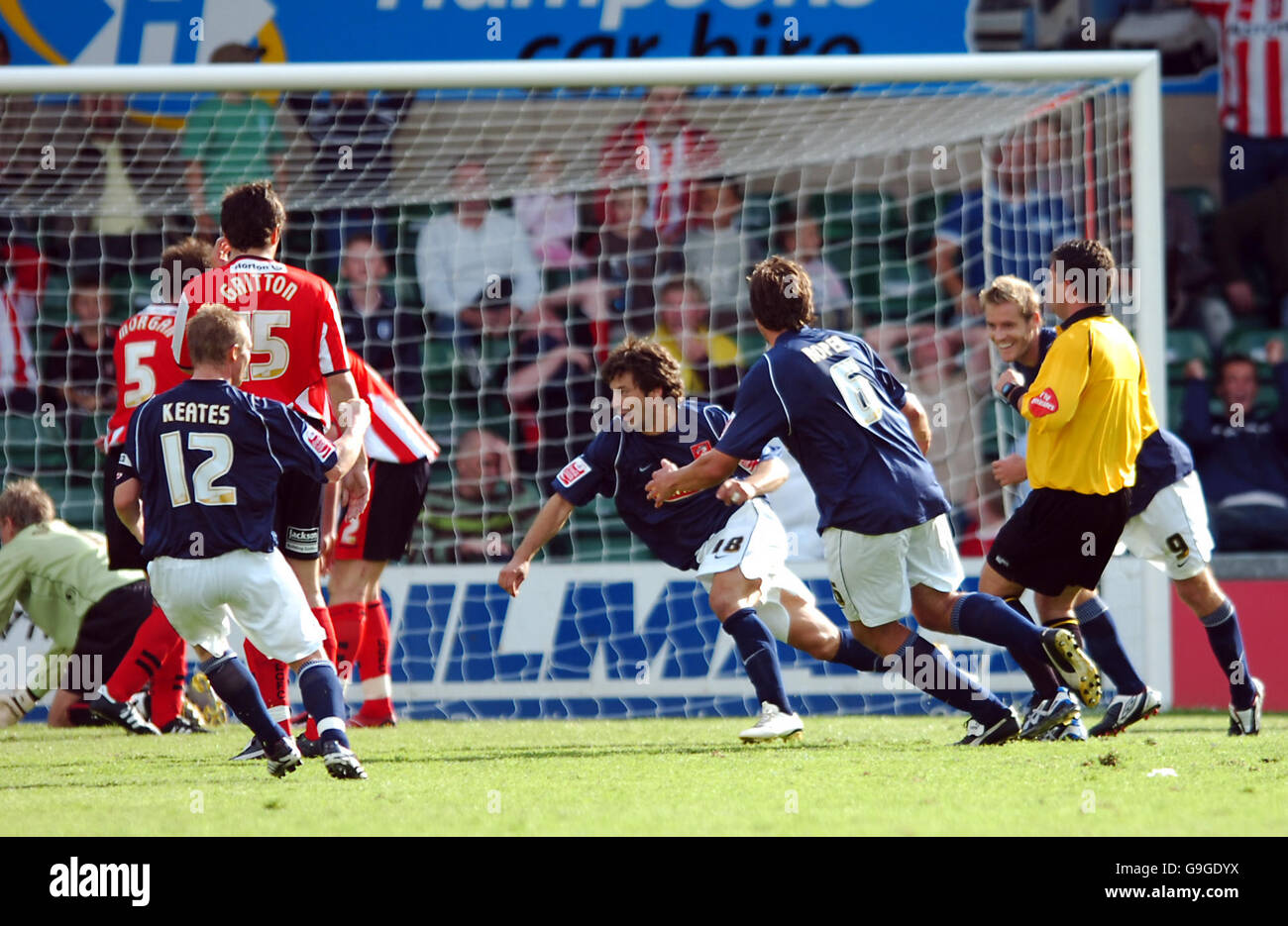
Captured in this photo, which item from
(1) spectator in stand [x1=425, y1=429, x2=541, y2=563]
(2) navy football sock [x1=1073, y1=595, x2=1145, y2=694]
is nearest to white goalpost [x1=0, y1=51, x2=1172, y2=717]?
(1) spectator in stand [x1=425, y1=429, x2=541, y2=563]

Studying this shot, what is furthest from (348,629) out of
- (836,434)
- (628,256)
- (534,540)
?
(628,256)

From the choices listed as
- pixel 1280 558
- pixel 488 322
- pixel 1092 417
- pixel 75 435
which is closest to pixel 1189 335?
pixel 1280 558

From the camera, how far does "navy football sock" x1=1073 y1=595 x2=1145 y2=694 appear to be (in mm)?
5539

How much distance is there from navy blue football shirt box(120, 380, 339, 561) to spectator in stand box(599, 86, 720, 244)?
3.92m

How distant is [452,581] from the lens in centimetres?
732

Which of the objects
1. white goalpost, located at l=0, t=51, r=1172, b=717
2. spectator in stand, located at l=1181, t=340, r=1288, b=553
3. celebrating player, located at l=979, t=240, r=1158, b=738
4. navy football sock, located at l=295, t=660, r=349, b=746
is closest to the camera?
navy football sock, located at l=295, t=660, r=349, b=746

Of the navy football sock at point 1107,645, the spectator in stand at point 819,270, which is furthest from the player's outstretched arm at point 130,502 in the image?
the spectator in stand at point 819,270

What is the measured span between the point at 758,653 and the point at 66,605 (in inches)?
124

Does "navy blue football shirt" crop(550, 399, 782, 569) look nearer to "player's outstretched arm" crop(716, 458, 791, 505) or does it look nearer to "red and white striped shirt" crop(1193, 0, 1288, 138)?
"player's outstretched arm" crop(716, 458, 791, 505)

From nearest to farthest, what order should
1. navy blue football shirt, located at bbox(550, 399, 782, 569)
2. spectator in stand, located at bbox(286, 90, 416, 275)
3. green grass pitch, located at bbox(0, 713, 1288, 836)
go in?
green grass pitch, located at bbox(0, 713, 1288, 836) < navy blue football shirt, located at bbox(550, 399, 782, 569) < spectator in stand, located at bbox(286, 90, 416, 275)

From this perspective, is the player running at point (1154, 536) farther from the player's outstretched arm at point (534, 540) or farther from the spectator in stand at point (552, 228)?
the spectator in stand at point (552, 228)

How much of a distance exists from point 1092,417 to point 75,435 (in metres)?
5.36

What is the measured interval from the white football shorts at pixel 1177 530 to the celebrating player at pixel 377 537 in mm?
2835

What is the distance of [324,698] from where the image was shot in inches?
177
